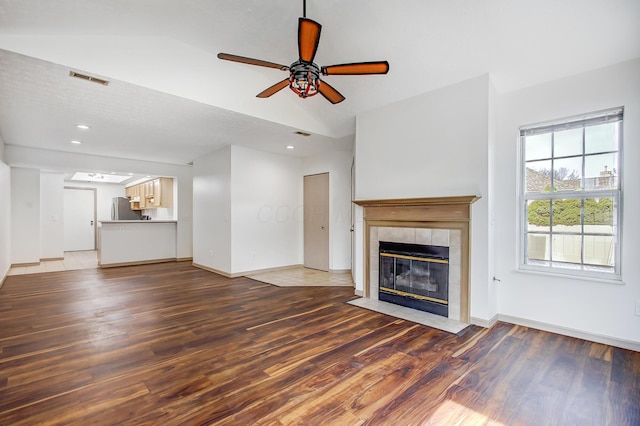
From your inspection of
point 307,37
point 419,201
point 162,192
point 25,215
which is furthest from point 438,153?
point 25,215

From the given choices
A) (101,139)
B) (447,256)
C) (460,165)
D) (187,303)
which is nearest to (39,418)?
(187,303)

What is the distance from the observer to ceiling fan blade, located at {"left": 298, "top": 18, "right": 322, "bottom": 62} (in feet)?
6.20

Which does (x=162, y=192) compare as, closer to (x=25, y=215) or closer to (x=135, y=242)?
(x=135, y=242)

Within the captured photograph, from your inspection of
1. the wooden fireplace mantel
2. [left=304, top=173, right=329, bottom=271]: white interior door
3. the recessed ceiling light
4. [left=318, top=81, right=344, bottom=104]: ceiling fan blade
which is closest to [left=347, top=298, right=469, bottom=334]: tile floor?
the wooden fireplace mantel

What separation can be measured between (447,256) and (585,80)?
213 centimetres

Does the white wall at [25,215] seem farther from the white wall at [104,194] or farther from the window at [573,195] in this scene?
the window at [573,195]

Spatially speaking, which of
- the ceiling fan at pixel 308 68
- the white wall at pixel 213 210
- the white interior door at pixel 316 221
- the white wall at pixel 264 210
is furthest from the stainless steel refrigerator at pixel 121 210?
the ceiling fan at pixel 308 68

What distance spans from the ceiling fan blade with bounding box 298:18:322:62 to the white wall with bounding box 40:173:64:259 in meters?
8.27

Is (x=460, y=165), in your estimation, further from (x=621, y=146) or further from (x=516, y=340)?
(x=516, y=340)

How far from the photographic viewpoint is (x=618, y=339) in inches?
106

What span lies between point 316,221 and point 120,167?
4488 millimetres

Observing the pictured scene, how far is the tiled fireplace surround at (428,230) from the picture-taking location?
3.26 metres

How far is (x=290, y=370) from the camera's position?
2.26 m

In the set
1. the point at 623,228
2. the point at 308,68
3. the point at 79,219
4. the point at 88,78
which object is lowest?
the point at 79,219
